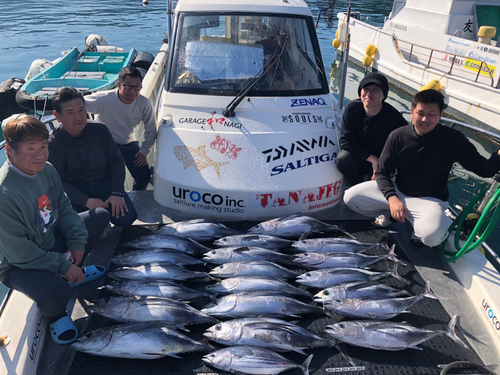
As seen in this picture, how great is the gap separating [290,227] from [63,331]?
7.31ft

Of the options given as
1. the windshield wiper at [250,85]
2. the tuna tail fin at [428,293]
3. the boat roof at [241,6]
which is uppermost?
the boat roof at [241,6]

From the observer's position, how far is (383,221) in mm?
3850

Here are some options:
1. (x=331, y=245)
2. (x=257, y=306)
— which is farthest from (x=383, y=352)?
(x=331, y=245)

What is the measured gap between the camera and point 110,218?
3633 mm

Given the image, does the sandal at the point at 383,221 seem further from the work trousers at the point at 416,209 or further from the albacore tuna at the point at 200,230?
the albacore tuna at the point at 200,230

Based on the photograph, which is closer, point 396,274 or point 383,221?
point 396,274

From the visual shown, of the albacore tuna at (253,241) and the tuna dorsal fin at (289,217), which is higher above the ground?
the tuna dorsal fin at (289,217)

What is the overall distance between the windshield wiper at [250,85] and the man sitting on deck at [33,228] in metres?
2.03

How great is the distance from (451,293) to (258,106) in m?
2.83

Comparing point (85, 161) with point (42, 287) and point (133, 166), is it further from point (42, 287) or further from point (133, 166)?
point (42, 287)

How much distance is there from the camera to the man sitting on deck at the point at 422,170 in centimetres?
333

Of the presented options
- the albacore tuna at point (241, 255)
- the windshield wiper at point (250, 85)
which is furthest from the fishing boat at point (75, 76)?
the albacore tuna at point (241, 255)

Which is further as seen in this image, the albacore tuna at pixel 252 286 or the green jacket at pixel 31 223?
the albacore tuna at pixel 252 286

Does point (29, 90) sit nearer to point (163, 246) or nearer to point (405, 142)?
point (163, 246)
